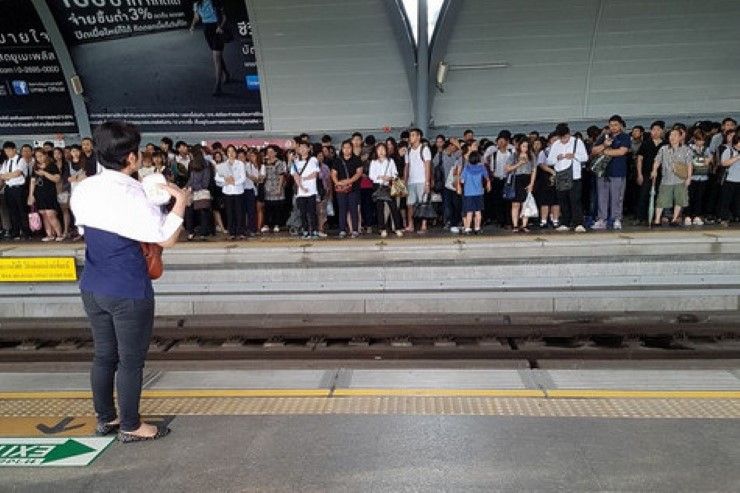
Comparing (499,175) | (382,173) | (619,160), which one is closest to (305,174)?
(382,173)

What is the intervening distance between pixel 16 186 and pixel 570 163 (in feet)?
34.6

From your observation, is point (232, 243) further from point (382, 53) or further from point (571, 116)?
point (571, 116)

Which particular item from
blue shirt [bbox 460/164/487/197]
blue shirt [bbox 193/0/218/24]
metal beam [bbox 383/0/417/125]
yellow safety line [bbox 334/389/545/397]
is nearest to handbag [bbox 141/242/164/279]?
yellow safety line [bbox 334/389/545/397]

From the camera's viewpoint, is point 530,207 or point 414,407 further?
point 530,207

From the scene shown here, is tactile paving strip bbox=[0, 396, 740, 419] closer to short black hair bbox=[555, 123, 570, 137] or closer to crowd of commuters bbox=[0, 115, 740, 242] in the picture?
crowd of commuters bbox=[0, 115, 740, 242]

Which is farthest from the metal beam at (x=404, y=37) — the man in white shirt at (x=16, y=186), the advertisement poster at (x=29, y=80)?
the advertisement poster at (x=29, y=80)

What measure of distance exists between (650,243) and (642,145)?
242 centimetres

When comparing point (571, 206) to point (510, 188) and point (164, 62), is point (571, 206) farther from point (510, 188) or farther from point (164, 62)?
point (164, 62)

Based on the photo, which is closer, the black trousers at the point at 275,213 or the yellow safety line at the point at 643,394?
the yellow safety line at the point at 643,394

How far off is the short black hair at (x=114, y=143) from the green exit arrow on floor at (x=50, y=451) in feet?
5.89

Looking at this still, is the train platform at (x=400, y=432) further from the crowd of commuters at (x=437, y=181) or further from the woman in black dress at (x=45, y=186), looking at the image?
the woman in black dress at (x=45, y=186)

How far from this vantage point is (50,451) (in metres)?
3.39

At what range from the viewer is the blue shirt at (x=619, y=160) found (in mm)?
8891

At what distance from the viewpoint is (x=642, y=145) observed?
9.62 meters
